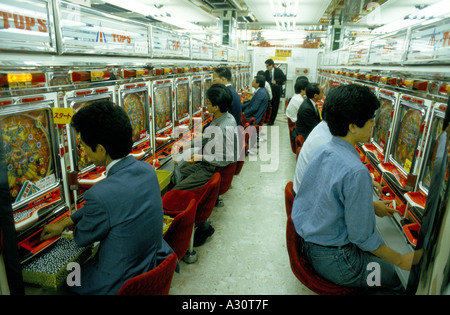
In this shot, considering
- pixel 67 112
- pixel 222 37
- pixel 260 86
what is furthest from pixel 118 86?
pixel 222 37

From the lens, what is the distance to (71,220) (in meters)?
1.49

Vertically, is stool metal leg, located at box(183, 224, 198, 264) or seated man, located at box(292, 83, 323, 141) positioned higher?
seated man, located at box(292, 83, 323, 141)

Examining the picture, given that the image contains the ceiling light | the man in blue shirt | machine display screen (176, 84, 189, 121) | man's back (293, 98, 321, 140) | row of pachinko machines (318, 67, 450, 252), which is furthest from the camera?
the ceiling light

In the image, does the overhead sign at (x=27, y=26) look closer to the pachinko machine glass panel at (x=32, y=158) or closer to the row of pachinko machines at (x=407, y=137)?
the pachinko machine glass panel at (x=32, y=158)

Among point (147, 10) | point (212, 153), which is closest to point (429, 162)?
point (212, 153)

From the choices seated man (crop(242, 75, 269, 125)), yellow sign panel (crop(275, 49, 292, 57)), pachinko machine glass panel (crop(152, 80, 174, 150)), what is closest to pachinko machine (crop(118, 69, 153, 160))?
pachinko machine glass panel (crop(152, 80, 174, 150))

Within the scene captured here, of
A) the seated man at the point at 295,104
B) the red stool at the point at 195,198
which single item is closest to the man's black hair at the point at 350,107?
the red stool at the point at 195,198

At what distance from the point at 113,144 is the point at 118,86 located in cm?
108

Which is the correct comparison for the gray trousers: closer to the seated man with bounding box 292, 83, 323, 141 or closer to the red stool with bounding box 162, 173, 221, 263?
the red stool with bounding box 162, 173, 221, 263

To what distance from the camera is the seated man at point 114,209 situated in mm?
1251

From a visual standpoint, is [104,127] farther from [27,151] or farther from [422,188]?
[422,188]

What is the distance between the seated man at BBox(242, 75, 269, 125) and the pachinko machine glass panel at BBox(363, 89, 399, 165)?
3257 mm

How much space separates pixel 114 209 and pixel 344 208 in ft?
3.58

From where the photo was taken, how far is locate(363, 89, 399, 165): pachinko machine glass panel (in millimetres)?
2458
